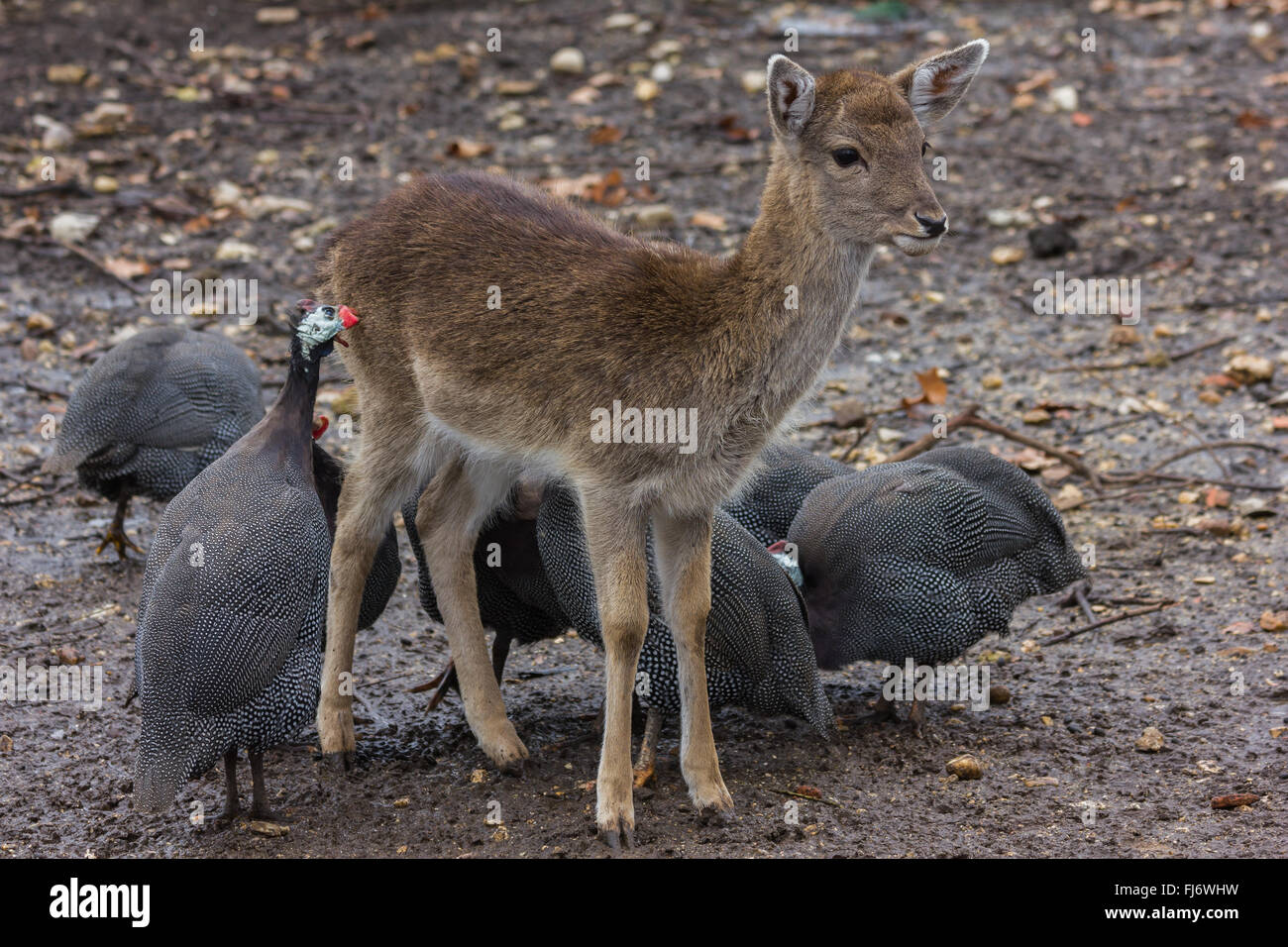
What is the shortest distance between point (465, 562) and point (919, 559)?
5.71 feet

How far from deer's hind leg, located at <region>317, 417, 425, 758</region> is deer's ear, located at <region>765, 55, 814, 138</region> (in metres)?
1.74

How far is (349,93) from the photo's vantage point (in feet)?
38.4

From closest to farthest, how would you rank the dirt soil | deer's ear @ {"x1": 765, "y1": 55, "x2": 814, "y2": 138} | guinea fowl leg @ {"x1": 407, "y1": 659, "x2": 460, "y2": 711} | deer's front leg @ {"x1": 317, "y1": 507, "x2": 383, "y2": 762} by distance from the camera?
deer's ear @ {"x1": 765, "y1": 55, "x2": 814, "y2": 138} < the dirt soil < deer's front leg @ {"x1": 317, "y1": 507, "x2": 383, "y2": 762} < guinea fowl leg @ {"x1": 407, "y1": 659, "x2": 460, "y2": 711}

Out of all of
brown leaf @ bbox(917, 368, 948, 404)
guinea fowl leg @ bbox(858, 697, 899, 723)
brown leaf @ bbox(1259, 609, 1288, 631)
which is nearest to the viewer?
guinea fowl leg @ bbox(858, 697, 899, 723)

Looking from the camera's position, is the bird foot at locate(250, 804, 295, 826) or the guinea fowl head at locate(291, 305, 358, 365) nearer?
the bird foot at locate(250, 804, 295, 826)

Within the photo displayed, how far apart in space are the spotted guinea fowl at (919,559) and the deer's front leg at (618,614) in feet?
3.78

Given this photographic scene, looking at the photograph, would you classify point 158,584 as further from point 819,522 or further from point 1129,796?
point 1129,796

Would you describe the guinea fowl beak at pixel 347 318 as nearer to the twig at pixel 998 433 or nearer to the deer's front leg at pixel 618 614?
the deer's front leg at pixel 618 614

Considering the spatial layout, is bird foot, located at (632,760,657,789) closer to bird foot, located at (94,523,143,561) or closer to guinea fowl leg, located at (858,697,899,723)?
guinea fowl leg, located at (858,697,899,723)

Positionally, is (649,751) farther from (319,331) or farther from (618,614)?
(319,331)

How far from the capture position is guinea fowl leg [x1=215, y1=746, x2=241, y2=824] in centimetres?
501

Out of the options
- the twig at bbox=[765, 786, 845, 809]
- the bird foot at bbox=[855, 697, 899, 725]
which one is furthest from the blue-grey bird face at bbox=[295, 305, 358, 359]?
the bird foot at bbox=[855, 697, 899, 725]

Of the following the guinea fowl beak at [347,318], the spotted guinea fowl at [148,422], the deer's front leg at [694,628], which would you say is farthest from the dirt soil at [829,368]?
the guinea fowl beak at [347,318]

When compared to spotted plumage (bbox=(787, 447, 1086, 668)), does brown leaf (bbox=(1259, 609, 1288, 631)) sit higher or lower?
lower
